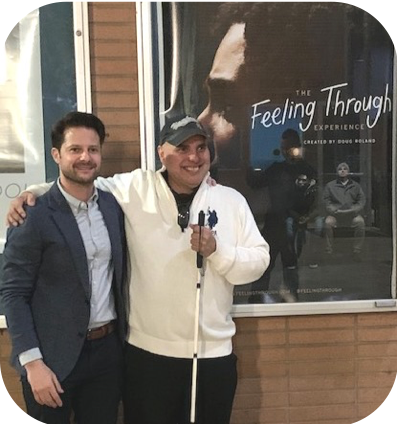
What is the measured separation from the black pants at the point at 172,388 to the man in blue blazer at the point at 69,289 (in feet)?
0.41

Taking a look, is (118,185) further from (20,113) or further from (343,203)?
(343,203)

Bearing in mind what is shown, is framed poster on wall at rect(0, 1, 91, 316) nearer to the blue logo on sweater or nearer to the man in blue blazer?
the man in blue blazer

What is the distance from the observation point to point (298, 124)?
9.18 feet

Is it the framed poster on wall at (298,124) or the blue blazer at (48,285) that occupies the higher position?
the framed poster on wall at (298,124)

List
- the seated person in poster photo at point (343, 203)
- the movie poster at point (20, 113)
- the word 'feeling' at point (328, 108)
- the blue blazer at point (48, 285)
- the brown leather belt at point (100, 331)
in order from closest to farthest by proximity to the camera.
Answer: the blue blazer at point (48, 285)
the brown leather belt at point (100, 331)
the movie poster at point (20, 113)
the word 'feeling' at point (328, 108)
the seated person in poster photo at point (343, 203)

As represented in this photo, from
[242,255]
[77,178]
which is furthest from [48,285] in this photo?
[242,255]

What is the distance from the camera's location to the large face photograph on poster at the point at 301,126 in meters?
2.65

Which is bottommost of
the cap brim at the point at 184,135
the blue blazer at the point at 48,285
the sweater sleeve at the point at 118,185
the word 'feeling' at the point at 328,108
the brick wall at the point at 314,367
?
the brick wall at the point at 314,367

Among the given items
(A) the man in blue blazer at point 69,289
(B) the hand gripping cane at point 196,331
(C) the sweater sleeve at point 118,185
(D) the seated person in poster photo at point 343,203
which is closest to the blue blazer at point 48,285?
(A) the man in blue blazer at point 69,289

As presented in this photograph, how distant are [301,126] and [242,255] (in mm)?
781

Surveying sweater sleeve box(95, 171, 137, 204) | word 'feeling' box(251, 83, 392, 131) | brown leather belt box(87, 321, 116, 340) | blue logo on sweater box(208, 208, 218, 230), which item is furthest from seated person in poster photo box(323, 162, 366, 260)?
brown leather belt box(87, 321, 116, 340)

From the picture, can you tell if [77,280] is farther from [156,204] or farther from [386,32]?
[386,32]

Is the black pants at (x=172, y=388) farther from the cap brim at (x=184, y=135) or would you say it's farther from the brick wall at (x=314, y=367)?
the cap brim at (x=184, y=135)

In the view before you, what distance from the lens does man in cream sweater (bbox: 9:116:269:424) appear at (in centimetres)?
245
